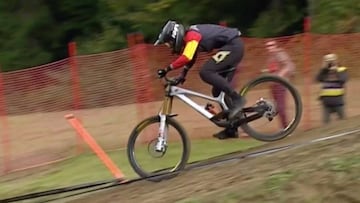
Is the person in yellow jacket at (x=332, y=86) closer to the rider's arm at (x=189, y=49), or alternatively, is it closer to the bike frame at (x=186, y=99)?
the bike frame at (x=186, y=99)

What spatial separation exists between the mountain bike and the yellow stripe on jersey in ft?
1.97

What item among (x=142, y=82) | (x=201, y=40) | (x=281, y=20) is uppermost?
(x=201, y=40)

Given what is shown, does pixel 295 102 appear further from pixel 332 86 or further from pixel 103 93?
pixel 103 93

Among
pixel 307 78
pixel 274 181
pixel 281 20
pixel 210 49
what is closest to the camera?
pixel 274 181

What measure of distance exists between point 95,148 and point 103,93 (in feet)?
7.95

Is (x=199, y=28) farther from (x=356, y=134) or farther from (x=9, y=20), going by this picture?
(x=9, y=20)

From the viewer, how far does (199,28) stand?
31.4 feet

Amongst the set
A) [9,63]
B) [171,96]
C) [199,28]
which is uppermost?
[199,28]

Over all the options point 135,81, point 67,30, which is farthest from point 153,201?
point 67,30

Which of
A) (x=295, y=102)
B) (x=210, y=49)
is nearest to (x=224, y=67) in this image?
(x=210, y=49)

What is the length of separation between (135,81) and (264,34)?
9174 millimetres

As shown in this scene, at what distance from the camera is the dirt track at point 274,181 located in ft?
22.0

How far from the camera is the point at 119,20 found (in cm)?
2681

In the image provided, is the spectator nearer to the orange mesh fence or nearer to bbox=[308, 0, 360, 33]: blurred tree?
the orange mesh fence
